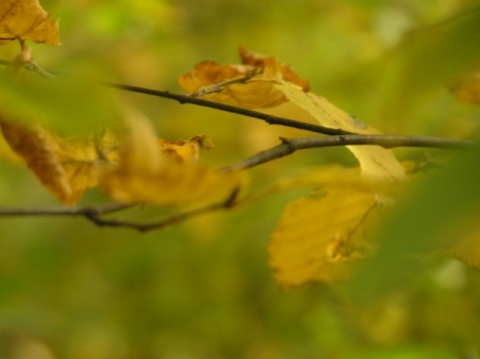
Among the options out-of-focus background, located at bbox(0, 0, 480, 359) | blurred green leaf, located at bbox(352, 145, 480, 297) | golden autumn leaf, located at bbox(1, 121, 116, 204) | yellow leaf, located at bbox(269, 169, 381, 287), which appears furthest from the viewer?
out-of-focus background, located at bbox(0, 0, 480, 359)

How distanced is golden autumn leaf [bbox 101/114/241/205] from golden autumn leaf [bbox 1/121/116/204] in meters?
0.09

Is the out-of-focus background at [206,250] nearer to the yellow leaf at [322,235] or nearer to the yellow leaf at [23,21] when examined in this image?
the yellow leaf at [322,235]

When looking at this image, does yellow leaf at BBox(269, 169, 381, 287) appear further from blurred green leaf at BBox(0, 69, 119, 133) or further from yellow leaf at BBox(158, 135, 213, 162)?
blurred green leaf at BBox(0, 69, 119, 133)

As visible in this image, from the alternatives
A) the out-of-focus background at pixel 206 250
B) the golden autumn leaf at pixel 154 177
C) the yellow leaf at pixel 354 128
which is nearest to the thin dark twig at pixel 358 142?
the yellow leaf at pixel 354 128

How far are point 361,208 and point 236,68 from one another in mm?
117

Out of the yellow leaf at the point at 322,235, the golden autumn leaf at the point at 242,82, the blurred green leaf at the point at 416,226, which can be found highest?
the blurred green leaf at the point at 416,226

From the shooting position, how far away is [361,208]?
543 millimetres

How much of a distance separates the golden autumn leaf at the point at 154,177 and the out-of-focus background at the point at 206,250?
989mm

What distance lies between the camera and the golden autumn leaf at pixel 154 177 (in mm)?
283

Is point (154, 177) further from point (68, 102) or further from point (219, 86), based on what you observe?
point (219, 86)

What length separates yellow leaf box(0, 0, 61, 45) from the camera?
0.45 meters

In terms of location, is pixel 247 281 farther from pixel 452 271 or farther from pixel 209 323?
pixel 452 271

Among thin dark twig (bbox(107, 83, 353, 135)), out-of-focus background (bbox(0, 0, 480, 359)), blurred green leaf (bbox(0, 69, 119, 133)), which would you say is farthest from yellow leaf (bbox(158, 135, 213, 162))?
out-of-focus background (bbox(0, 0, 480, 359))

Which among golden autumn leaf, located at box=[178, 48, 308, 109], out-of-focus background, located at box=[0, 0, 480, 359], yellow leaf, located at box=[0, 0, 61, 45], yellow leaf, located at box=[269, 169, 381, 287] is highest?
yellow leaf, located at box=[0, 0, 61, 45]
